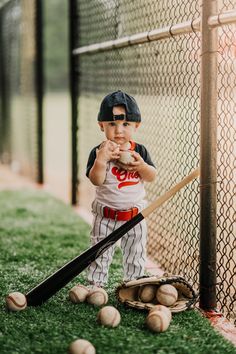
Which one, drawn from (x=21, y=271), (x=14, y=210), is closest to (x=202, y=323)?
(x=21, y=271)

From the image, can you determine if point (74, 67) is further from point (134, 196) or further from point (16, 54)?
point (16, 54)

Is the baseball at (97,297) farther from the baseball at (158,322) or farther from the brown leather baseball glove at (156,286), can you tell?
the baseball at (158,322)

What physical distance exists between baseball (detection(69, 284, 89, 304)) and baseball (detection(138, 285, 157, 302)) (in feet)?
0.92

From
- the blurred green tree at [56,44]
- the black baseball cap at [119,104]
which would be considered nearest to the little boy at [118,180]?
the black baseball cap at [119,104]

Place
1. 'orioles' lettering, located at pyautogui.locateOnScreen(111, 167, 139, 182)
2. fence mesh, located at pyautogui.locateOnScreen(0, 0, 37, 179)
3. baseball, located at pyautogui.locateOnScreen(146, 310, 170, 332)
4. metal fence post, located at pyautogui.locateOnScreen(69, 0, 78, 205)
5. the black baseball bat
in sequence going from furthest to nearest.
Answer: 1. fence mesh, located at pyautogui.locateOnScreen(0, 0, 37, 179)
2. metal fence post, located at pyautogui.locateOnScreen(69, 0, 78, 205)
3. 'orioles' lettering, located at pyautogui.locateOnScreen(111, 167, 139, 182)
4. the black baseball bat
5. baseball, located at pyautogui.locateOnScreen(146, 310, 170, 332)

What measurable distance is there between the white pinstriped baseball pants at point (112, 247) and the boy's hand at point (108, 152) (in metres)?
0.31

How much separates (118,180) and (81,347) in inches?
39.8

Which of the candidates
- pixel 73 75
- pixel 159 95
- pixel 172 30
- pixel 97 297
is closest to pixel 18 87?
pixel 73 75

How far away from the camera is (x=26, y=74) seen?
929 cm

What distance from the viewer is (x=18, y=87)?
33.8 feet

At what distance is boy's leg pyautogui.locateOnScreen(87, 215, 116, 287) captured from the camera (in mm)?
3322

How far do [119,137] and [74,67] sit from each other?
2874 mm

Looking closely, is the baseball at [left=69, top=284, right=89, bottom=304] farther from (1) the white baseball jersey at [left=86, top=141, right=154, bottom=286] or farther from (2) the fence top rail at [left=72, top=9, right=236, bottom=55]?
(2) the fence top rail at [left=72, top=9, right=236, bottom=55]

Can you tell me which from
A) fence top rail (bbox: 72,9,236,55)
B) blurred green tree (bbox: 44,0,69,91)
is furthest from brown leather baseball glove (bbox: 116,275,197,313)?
blurred green tree (bbox: 44,0,69,91)
